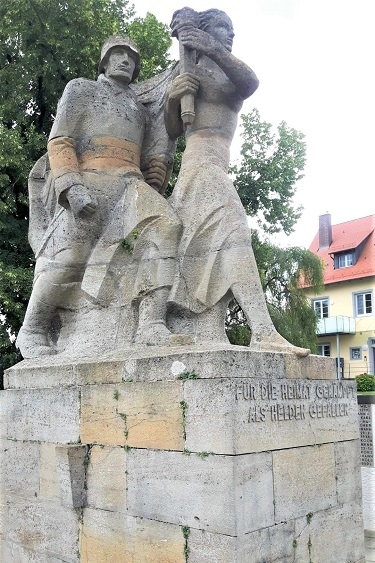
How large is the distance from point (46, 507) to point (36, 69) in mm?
12201

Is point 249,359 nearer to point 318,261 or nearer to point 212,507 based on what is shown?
point 212,507

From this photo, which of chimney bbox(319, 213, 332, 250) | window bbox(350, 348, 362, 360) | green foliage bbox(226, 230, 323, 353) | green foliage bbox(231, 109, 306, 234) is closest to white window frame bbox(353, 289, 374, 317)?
window bbox(350, 348, 362, 360)

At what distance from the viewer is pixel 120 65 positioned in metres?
5.82

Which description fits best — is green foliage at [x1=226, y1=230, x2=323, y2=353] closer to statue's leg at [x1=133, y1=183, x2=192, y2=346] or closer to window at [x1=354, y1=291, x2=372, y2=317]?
window at [x1=354, y1=291, x2=372, y2=317]

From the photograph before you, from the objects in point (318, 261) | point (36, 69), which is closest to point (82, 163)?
point (36, 69)

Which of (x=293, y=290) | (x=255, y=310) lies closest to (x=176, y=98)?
(x=255, y=310)

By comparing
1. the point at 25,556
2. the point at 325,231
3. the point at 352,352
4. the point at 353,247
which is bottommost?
the point at 25,556

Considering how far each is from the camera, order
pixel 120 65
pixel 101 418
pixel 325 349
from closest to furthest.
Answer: pixel 101 418, pixel 120 65, pixel 325 349

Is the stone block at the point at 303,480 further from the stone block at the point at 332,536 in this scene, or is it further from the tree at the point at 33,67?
the tree at the point at 33,67

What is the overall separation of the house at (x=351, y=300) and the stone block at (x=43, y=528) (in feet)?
100

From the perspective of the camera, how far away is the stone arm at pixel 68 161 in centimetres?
520

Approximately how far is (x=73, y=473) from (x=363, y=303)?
32594 millimetres

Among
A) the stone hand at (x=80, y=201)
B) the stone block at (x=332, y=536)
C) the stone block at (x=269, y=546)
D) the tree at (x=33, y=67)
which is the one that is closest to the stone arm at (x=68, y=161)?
the stone hand at (x=80, y=201)

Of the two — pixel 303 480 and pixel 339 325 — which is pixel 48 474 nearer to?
pixel 303 480
